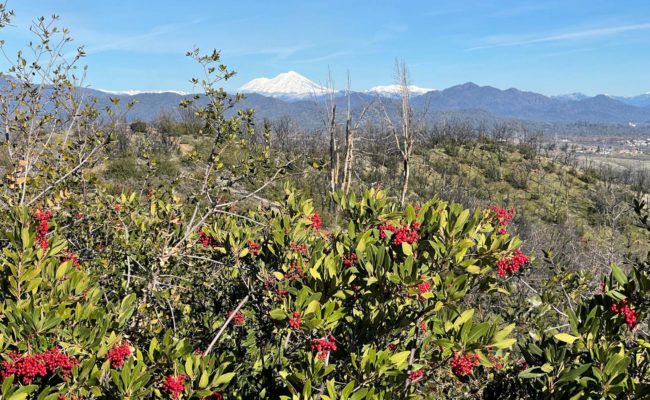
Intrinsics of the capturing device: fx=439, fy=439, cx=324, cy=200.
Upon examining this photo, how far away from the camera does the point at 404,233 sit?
2723 mm

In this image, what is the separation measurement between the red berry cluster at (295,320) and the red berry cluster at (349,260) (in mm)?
580

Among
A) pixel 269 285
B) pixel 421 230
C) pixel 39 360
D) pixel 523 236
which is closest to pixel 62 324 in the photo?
pixel 39 360

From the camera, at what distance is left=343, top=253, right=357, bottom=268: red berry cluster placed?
2.95 m

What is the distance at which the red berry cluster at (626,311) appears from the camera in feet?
8.27

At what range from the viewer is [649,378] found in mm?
2807

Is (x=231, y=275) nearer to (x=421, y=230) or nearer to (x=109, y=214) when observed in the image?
(x=109, y=214)

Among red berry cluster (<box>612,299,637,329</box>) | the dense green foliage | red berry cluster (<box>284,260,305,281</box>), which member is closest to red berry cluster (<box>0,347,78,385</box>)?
the dense green foliage

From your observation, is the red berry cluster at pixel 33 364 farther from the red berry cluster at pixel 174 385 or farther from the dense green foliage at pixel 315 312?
the red berry cluster at pixel 174 385

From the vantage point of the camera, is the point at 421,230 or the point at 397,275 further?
the point at 421,230

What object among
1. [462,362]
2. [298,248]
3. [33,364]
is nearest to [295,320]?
[462,362]

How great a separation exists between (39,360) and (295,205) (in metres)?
2.17

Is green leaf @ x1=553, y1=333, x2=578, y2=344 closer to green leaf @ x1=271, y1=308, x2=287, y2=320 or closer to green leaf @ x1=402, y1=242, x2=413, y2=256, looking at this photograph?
green leaf @ x1=402, y1=242, x2=413, y2=256

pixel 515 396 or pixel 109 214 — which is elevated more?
pixel 109 214

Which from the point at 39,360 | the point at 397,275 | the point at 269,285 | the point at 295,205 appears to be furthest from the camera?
the point at 295,205
